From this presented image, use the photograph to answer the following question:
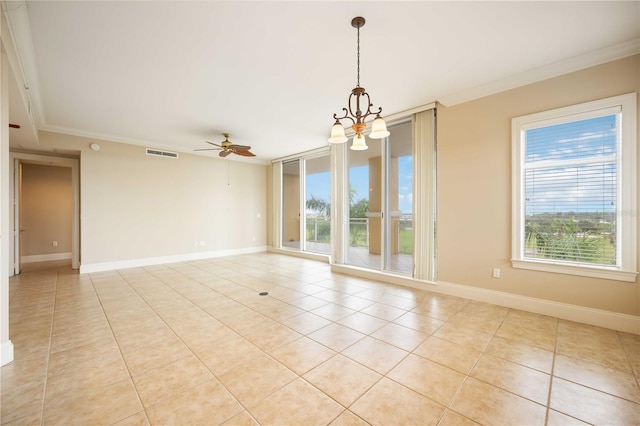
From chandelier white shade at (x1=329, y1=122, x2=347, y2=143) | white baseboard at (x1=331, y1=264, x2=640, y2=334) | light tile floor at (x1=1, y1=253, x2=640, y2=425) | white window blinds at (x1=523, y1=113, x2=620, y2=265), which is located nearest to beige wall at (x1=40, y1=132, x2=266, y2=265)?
light tile floor at (x1=1, y1=253, x2=640, y2=425)

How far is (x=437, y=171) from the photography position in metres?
4.04

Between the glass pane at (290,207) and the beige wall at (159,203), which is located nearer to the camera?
the beige wall at (159,203)

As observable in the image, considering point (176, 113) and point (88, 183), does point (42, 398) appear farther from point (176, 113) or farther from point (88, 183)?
point (88, 183)

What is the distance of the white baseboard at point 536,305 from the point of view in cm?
271

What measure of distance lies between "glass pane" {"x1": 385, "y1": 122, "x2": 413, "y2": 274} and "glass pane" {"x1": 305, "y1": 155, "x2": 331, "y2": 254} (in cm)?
225

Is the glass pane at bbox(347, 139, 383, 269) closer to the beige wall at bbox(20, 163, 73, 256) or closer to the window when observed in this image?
the window

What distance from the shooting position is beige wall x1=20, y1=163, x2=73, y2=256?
6742mm

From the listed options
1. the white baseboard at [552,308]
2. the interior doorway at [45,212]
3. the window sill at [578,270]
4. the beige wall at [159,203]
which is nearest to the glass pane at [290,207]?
the beige wall at [159,203]

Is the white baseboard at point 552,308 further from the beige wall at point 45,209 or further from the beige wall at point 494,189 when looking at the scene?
the beige wall at point 45,209

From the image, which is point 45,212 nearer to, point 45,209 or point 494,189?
point 45,209

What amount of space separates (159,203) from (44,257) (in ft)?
12.7

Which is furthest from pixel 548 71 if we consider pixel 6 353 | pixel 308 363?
pixel 6 353

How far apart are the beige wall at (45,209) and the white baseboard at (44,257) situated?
8 centimetres

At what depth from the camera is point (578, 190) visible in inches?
117
